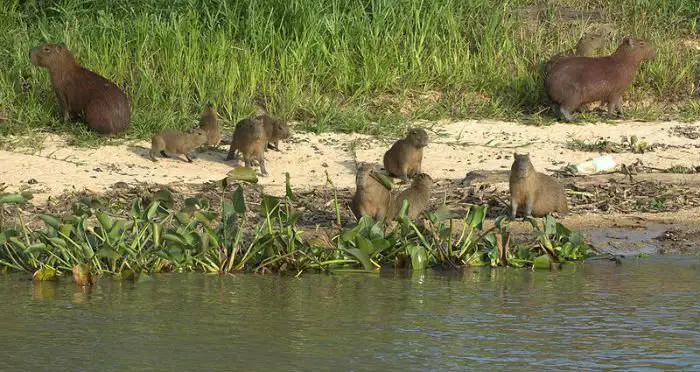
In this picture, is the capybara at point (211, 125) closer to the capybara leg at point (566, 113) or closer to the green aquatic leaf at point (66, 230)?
the capybara leg at point (566, 113)

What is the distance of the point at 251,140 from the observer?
28.8 ft

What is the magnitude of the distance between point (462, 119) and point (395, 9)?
4.22 feet

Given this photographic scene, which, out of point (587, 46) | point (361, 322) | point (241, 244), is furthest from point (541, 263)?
point (587, 46)

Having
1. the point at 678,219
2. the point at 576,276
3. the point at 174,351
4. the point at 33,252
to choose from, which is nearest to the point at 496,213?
the point at 678,219

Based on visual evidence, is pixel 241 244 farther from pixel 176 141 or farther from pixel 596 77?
pixel 596 77

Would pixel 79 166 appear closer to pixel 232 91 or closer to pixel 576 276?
pixel 232 91

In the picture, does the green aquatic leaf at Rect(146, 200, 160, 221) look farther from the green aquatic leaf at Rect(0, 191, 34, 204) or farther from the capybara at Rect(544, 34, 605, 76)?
the capybara at Rect(544, 34, 605, 76)

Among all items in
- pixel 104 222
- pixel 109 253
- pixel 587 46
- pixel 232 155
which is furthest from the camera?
pixel 587 46

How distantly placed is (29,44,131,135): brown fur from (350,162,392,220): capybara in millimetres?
2836

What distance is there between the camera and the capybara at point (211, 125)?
9.20 m

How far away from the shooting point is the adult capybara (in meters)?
10.3

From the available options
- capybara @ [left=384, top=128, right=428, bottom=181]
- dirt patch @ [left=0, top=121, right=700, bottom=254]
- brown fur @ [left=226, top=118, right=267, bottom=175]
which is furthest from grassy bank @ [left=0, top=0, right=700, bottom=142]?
capybara @ [left=384, top=128, right=428, bottom=181]

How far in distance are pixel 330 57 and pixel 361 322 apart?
213 inches

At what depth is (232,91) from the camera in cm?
1005
